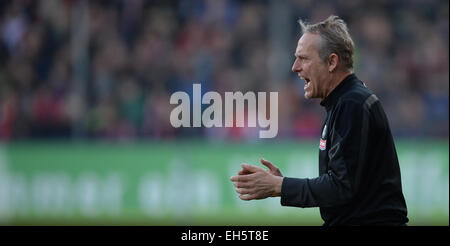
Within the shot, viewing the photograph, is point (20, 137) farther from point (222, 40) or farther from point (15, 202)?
point (222, 40)

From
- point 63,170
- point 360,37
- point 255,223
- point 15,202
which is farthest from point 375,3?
point 15,202

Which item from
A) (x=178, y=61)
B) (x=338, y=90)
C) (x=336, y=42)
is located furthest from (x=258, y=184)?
(x=178, y=61)

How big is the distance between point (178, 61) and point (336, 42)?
9.14 m

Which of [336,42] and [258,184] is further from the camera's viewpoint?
[336,42]

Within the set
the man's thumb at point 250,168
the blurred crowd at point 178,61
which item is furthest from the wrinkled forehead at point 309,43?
the blurred crowd at point 178,61

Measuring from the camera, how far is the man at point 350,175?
475 cm

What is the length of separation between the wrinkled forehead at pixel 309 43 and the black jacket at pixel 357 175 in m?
0.40

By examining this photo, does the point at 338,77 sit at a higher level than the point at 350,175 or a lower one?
higher

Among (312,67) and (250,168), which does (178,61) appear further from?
(250,168)

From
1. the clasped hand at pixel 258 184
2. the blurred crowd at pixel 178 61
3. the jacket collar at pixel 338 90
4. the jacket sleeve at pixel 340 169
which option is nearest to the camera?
the jacket sleeve at pixel 340 169

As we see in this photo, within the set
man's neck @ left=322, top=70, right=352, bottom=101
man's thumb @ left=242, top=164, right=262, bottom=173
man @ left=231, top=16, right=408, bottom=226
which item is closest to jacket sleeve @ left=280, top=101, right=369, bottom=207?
man @ left=231, top=16, right=408, bottom=226

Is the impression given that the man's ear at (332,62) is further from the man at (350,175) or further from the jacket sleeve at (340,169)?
the jacket sleeve at (340,169)

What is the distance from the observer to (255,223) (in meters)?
13.0

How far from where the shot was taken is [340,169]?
15.6 ft
